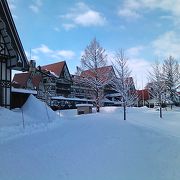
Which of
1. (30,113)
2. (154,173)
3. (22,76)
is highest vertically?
(22,76)

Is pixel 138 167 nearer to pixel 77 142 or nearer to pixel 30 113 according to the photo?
pixel 77 142

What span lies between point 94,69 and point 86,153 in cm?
2725

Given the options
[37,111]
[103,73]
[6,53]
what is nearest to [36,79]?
[103,73]

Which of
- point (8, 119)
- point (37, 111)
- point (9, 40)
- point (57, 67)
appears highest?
point (57, 67)

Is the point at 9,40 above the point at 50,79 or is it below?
above

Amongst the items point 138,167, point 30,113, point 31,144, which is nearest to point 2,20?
point 30,113

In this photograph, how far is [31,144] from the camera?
12.4 m

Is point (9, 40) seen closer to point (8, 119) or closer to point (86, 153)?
point (8, 119)

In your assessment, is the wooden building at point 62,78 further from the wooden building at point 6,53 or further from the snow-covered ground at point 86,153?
the snow-covered ground at point 86,153

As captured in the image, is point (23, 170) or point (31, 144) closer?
point (23, 170)

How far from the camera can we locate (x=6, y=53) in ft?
73.7

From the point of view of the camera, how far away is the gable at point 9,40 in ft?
72.6

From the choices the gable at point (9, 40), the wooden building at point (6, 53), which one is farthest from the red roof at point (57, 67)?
the wooden building at point (6, 53)

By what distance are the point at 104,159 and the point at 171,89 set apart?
153 feet
